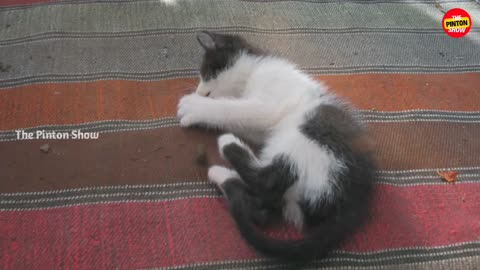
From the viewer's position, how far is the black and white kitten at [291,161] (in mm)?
971

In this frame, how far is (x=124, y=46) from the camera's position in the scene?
1669 millimetres

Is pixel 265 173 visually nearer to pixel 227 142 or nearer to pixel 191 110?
pixel 227 142

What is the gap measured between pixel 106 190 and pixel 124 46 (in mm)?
753

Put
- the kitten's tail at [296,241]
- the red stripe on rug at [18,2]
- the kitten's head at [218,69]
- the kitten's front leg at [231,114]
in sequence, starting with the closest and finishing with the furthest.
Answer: the kitten's tail at [296,241], the kitten's front leg at [231,114], the kitten's head at [218,69], the red stripe on rug at [18,2]

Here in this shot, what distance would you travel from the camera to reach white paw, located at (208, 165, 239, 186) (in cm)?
109

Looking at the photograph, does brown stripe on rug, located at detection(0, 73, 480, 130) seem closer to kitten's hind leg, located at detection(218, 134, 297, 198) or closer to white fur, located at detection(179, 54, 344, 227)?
white fur, located at detection(179, 54, 344, 227)

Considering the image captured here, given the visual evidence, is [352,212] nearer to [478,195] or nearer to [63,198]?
[478,195]

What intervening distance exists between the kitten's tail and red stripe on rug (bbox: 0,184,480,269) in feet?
0.21

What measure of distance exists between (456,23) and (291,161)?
1432 mm

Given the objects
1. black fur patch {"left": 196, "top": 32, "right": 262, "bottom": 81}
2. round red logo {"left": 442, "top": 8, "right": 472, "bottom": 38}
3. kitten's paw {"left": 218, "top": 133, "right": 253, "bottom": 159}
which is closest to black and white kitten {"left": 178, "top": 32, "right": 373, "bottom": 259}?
kitten's paw {"left": 218, "top": 133, "right": 253, "bottom": 159}

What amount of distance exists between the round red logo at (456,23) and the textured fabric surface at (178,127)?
37 millimetres

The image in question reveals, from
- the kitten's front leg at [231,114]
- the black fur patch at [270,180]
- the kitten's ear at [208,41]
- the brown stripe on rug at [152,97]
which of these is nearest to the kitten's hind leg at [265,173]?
the black fur patch at [270,180]

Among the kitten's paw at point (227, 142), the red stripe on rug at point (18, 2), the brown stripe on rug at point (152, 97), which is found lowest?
the red stripe on rug at point (18, 2)

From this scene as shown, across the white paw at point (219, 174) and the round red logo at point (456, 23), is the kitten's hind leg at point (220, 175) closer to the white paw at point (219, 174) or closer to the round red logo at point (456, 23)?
the white paw at point (219, 174)
